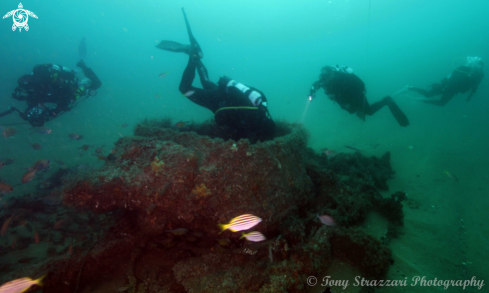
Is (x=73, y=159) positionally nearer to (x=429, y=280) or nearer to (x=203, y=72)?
(x=203, y=72)

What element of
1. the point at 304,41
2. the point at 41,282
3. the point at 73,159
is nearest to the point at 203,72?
the point at 41,282

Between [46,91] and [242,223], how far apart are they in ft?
46.2

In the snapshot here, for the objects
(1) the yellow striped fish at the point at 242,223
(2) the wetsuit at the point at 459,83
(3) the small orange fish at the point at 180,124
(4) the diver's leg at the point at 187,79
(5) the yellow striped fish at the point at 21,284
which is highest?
(2) the wetsuit at the point at 459,83

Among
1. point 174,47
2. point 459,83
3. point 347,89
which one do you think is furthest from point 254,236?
point 459,83

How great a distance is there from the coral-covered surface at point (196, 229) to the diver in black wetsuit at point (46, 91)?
35.3 ft

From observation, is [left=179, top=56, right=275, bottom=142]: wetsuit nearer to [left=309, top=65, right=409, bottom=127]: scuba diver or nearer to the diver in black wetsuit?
[left=309, top=65, right=409, bottom=127]: scuba diver

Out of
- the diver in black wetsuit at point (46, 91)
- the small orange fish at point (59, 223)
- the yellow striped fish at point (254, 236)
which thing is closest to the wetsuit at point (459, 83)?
the yellow striped fish at point (254, 236)

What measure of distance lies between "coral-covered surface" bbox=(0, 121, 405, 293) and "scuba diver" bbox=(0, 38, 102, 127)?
35.3 feet

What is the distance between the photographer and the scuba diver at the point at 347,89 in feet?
30.1

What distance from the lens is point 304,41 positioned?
394 feet

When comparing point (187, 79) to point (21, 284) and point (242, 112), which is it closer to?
point (242, 112)

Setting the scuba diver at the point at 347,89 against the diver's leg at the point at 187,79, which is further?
the scuba diver at the point at 347,89

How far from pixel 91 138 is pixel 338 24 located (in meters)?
129

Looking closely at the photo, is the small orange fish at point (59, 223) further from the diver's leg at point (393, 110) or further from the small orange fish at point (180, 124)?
the diver's leg at point (393, 110)
